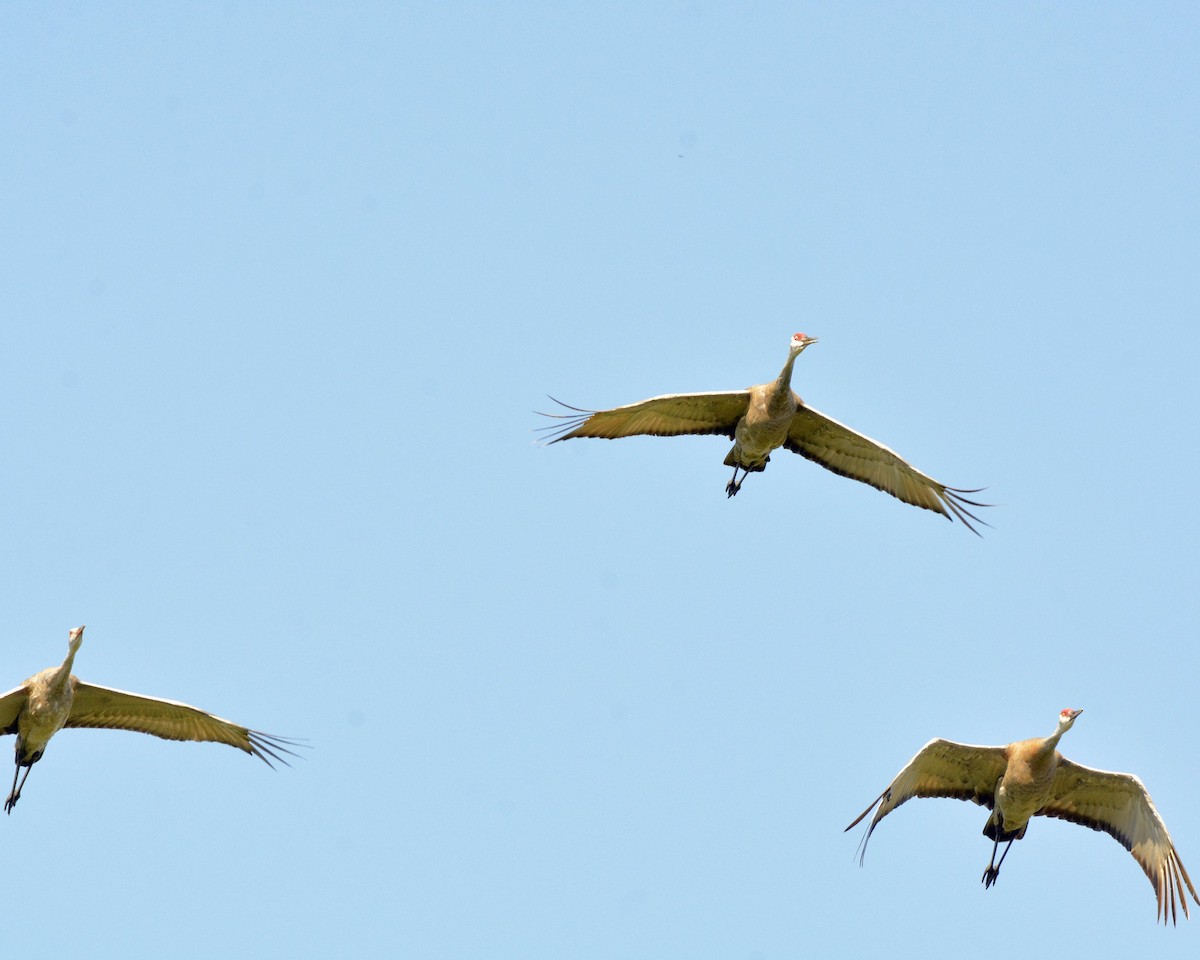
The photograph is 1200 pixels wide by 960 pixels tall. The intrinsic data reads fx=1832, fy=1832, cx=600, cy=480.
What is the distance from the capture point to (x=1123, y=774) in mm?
23859

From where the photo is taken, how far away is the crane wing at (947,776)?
23.9m

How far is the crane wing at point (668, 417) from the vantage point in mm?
25656

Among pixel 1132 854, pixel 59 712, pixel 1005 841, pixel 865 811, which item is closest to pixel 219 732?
pixel 59 712

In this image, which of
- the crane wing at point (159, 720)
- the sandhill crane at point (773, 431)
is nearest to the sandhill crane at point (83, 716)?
the crane wing at point (159, 720)

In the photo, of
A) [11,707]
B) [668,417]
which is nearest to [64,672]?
[11,707]

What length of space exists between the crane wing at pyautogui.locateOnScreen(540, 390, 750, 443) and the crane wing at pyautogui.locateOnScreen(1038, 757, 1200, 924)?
6.61m

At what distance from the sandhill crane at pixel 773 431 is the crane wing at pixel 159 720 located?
644 cm

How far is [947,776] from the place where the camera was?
24641 mm

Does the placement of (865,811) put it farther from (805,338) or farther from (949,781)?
(805,338)

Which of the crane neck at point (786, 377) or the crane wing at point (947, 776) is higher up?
the crane neck at point (786, 377)

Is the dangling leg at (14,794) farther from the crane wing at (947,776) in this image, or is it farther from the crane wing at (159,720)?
the crane wing at (947,776)

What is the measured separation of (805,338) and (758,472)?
96.6 inches

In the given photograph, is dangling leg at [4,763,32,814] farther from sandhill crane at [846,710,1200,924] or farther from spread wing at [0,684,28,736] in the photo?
sandhill crane at [846,710,1200,924]

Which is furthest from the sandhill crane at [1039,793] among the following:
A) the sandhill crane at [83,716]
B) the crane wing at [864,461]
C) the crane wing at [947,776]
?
the sandhill crane at [83,716]
